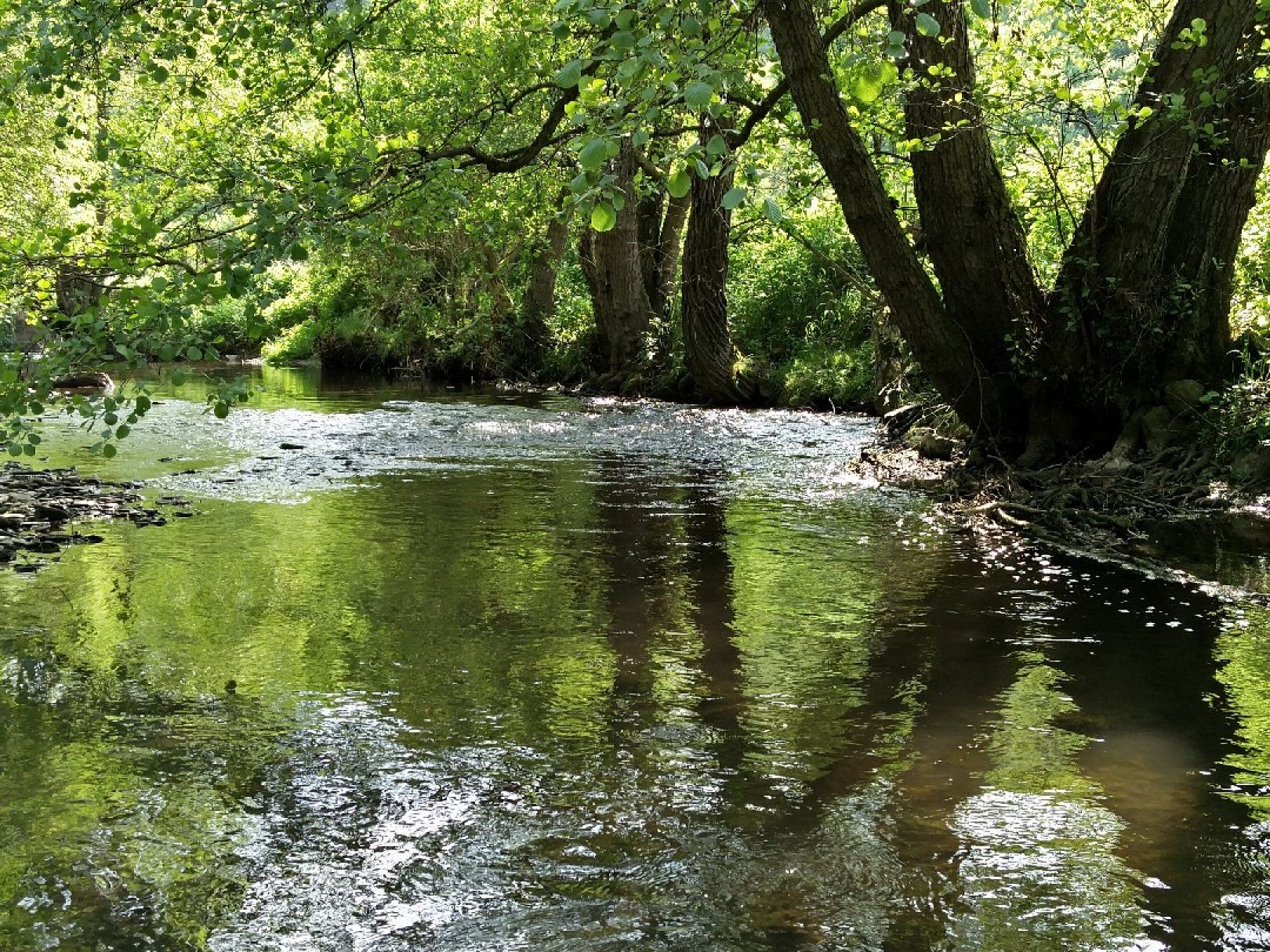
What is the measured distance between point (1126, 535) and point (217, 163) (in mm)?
7501

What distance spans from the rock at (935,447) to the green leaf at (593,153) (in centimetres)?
984

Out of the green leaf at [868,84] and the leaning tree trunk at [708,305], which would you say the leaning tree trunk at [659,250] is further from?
the green leaf at [868,84]

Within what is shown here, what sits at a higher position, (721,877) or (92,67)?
(92,67)

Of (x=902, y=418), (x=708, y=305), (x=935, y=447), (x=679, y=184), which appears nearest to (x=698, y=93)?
(x=679, y=184)

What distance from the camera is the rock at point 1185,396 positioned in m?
10.7

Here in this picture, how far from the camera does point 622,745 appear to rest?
502 cm

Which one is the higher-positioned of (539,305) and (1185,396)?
(539,305)

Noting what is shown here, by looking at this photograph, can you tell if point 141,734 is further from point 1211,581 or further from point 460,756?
point 1211,581

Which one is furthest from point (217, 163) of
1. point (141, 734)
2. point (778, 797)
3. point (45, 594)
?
point (778, 797)

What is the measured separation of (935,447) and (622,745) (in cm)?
896

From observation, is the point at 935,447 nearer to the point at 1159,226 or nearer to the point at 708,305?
the point at 1159,226

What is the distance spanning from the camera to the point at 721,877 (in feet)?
12.8

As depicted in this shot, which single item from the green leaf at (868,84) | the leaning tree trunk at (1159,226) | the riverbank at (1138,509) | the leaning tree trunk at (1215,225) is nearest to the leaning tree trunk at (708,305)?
the riverbank at (1138,509)

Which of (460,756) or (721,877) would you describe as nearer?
(721,877)
